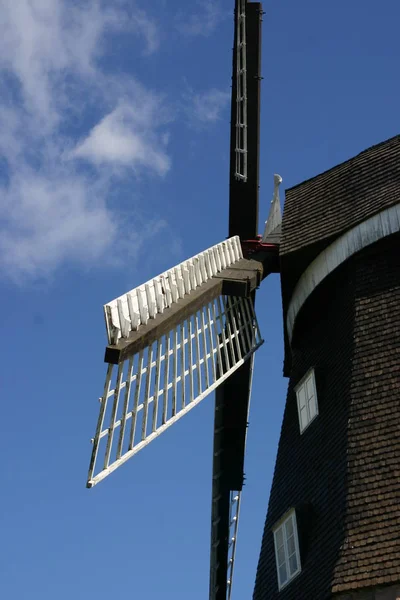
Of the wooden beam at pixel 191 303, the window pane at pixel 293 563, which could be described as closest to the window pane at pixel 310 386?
the wooden beam at pixel 191 303

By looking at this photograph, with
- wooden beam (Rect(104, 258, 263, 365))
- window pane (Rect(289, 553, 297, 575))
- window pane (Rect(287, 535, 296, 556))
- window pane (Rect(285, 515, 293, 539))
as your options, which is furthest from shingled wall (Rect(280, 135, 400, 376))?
window pane (Rect(289, 553, 297, 575))

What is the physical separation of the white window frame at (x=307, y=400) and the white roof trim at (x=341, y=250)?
96 cm

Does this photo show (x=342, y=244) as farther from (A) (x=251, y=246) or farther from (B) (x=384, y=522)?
(B) (x=384, y=522)

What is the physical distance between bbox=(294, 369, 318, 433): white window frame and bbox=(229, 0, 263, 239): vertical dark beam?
256 centimetres

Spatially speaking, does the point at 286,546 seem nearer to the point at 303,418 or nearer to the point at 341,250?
the point at 303,418

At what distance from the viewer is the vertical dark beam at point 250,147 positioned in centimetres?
1320

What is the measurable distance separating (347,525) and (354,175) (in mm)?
4627

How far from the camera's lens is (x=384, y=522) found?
8664 mm

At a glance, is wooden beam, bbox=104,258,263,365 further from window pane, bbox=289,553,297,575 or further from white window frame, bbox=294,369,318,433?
window pane, bbox=289,553,297,575

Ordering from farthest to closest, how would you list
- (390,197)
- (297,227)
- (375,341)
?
(297,227) → (390,197) → (375,341)

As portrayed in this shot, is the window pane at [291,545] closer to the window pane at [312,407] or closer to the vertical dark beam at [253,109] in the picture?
the window pane at [312,407]

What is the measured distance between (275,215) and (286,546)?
193 inches

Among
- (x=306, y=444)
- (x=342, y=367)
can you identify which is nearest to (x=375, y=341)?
(x=342, y=367)

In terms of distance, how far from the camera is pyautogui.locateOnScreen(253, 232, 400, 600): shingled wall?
864cm
